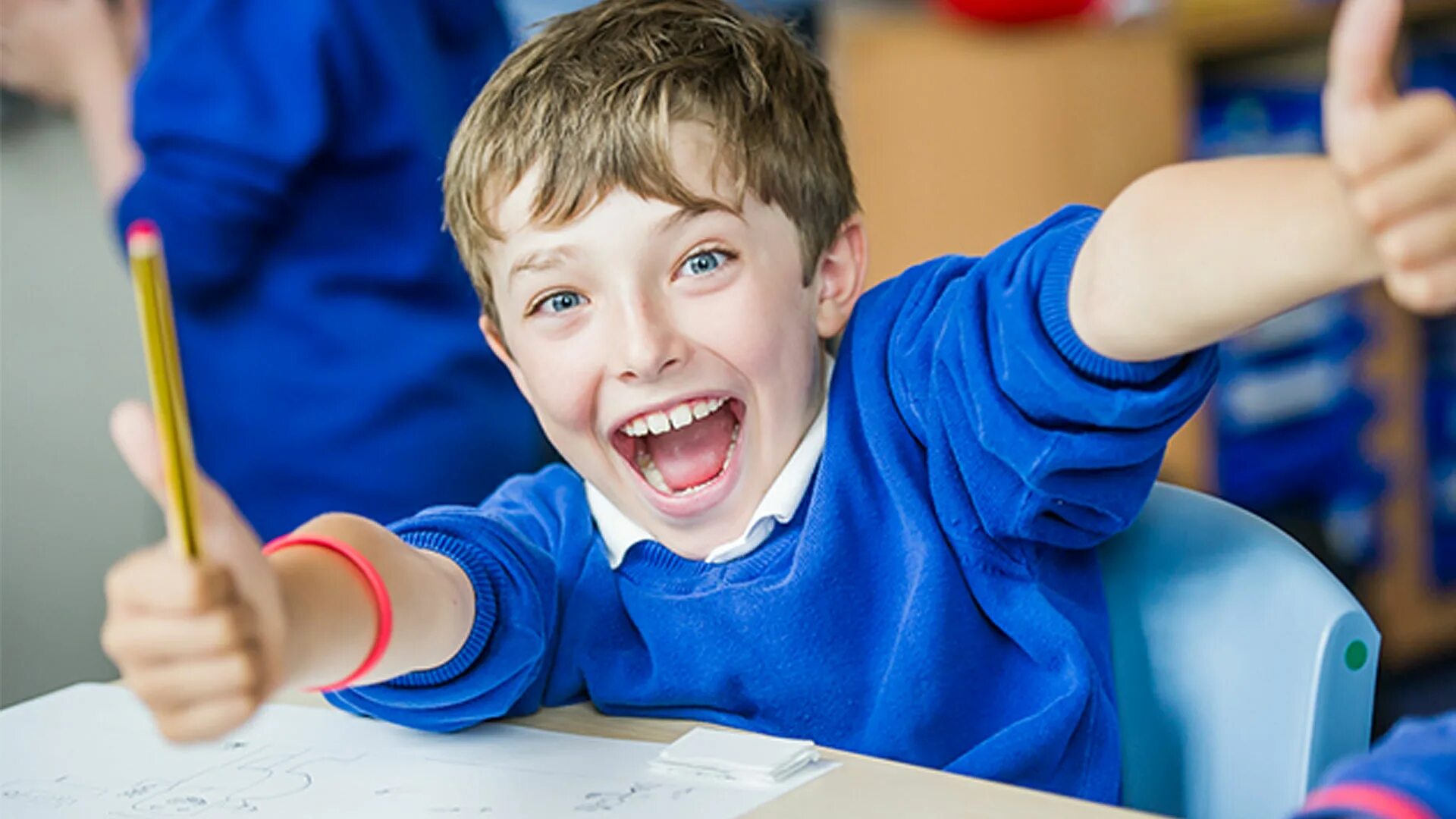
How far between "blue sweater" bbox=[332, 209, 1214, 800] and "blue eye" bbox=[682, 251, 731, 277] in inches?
4.0

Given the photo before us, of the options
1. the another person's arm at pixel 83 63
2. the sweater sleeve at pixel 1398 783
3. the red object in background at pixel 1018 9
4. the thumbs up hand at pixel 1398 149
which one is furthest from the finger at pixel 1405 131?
the red object in background at pixel 1018 9

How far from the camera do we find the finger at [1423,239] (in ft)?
1.90

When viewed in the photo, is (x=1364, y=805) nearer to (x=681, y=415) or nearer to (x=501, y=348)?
(x=681, y=415)

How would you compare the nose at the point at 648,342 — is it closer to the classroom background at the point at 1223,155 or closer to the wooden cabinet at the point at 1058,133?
the classroom background at the point at 1223,155

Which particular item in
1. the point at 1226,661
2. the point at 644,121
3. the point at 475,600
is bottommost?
the point at 1226,661

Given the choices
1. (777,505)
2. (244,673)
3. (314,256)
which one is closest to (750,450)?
(777,505)

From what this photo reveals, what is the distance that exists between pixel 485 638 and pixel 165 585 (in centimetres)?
28

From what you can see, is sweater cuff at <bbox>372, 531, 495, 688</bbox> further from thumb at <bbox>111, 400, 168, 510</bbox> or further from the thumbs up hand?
the thumbs up hand

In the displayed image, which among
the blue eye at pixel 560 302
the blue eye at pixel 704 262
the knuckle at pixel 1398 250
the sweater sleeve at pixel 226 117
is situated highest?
the sweater sleeve at pixel 226 117

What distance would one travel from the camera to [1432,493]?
2816mm

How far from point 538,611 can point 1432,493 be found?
2248 mm

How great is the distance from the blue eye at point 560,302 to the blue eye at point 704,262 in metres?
0.06

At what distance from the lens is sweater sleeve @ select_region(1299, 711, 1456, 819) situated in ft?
1.76

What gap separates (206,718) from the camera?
2.14 feet
